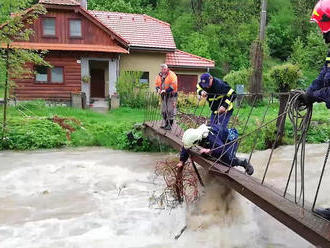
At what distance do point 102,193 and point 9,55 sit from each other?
647 cm

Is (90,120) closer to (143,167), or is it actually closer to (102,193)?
(143,167)

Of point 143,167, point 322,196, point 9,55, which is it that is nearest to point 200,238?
point 322,196

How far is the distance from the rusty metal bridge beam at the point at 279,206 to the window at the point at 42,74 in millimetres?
13954

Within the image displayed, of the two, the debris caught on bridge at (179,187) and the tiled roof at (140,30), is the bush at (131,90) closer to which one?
the tiled roof at (140,30)

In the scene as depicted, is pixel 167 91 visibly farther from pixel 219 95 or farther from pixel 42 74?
pixel 42 74

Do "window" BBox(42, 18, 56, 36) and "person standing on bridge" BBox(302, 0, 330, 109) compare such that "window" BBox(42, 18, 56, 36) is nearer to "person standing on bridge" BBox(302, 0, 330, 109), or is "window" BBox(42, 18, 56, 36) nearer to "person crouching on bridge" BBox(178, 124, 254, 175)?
"person crouching on bridge" BBox(178, 124, 254, 175)

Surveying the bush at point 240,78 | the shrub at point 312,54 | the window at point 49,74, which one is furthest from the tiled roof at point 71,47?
the shrub at point 312,54

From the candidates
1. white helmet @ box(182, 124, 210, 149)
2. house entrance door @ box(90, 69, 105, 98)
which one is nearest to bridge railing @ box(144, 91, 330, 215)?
white helmet @ box(182, 124, 210, 149)

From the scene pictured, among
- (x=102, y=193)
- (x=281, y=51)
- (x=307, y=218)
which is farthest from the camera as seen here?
(x=281, y=51)

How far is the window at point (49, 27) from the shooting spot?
17.8 m

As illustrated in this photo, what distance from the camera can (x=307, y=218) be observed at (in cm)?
372

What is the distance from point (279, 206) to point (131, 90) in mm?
14762

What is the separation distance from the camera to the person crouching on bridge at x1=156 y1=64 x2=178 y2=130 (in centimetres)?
836

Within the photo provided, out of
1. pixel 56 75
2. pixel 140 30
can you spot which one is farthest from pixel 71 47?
pixel 140 30
